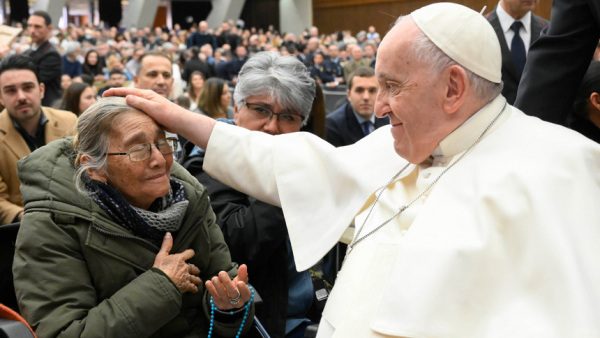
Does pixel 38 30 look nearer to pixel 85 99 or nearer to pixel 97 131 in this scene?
pixel 85 99

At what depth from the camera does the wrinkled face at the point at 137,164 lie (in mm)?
1981

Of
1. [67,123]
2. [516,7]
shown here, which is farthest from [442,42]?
[67,123]

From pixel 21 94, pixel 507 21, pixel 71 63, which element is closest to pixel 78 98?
pixel 21 94

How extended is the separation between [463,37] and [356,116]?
11.7ft

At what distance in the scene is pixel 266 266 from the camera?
2.54m

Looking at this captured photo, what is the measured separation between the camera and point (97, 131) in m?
2.01

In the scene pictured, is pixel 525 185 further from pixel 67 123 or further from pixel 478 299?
pixel 67 123

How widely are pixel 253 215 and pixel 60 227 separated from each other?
2.53ft

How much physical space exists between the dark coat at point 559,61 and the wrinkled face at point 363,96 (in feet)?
9.98

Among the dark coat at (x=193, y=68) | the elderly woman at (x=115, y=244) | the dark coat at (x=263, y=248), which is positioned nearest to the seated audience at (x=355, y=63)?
the dark coat at (x=193, y=68)

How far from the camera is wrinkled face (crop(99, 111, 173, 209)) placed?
198 centimetres

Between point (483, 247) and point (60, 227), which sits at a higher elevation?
point (483, 247)

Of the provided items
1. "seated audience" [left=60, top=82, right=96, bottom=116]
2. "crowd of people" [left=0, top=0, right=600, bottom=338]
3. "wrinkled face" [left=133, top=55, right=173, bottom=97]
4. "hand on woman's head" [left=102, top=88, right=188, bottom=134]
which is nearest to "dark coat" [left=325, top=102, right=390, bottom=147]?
"wrinkled face" [left=133, top=55, right=173, bottom=97]

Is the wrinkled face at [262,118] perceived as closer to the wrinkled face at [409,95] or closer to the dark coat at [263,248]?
the dark coat at [263,248]
